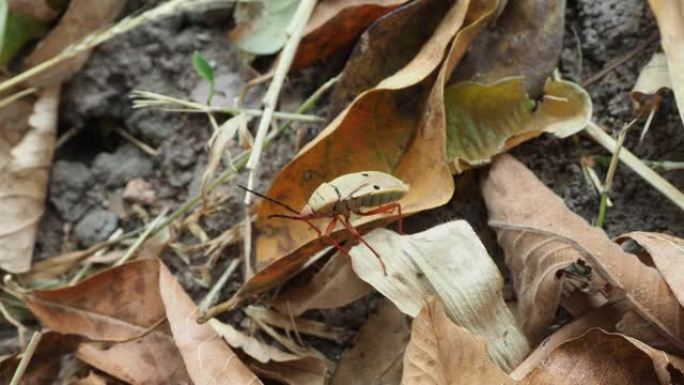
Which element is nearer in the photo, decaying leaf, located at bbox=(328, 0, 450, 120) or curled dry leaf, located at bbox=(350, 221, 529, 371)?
curled dry leaf, located at bbox=(350, 221, 529, 371)

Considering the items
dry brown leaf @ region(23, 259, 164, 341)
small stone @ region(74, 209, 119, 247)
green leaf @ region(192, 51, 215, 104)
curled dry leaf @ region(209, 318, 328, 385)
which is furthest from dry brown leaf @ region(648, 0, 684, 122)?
small stone @ region(74, 209, 119, 247)

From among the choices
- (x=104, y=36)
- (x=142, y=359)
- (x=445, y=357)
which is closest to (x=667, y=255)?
(x=445, y=357)

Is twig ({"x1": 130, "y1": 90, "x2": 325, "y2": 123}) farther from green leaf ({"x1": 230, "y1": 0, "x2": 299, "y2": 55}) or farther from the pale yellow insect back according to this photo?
the pale yellow insect back

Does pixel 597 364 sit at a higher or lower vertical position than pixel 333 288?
higher

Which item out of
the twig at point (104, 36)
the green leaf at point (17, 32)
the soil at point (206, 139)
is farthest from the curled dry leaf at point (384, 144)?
the green leaf at point (17, 32)

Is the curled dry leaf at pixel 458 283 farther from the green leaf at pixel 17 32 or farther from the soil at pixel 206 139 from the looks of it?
the green leaf at pixel 17 32

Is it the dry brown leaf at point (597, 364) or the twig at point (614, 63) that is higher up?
the twig at point (614, 63)

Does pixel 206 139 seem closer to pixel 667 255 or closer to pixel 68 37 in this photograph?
pixel 68 37
